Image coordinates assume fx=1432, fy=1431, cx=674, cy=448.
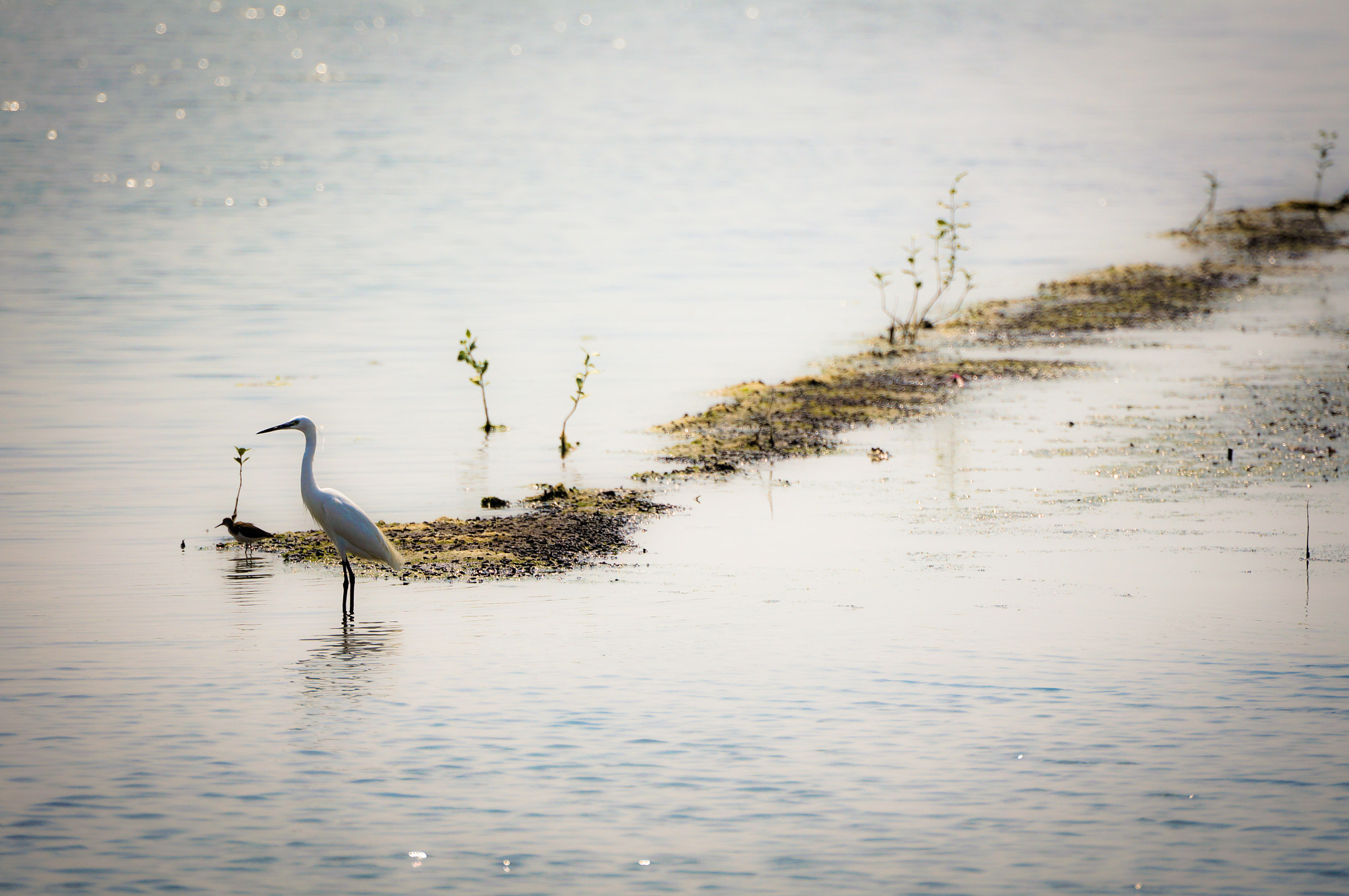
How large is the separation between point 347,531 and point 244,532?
4.95 ft

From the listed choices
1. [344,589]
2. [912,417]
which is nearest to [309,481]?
[344,589]

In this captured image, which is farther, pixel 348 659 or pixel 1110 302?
pixel 1110 302

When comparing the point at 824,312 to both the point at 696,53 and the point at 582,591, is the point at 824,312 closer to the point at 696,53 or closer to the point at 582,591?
the point at 582,591

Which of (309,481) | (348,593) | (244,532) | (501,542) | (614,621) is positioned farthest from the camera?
(501,542)

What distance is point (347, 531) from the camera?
11141mm

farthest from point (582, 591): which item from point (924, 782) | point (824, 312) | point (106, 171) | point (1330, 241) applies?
point (106, 171)

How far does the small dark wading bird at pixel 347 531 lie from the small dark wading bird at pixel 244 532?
915 mm

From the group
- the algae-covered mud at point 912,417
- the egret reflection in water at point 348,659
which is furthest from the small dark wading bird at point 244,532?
the egret reflection in water at point 348,659

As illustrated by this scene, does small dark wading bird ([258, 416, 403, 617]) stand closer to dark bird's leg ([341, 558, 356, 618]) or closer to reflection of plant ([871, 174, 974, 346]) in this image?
dark bird's leg ([341, 558, 356, 618])

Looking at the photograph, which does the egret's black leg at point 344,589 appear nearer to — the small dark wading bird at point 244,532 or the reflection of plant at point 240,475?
the small dark wading bird at point 244,532

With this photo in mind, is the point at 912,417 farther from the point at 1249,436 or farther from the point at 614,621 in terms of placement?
the point at 614,621

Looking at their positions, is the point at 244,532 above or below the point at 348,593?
above

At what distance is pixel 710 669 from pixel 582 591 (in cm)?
194

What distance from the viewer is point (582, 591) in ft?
36.9
